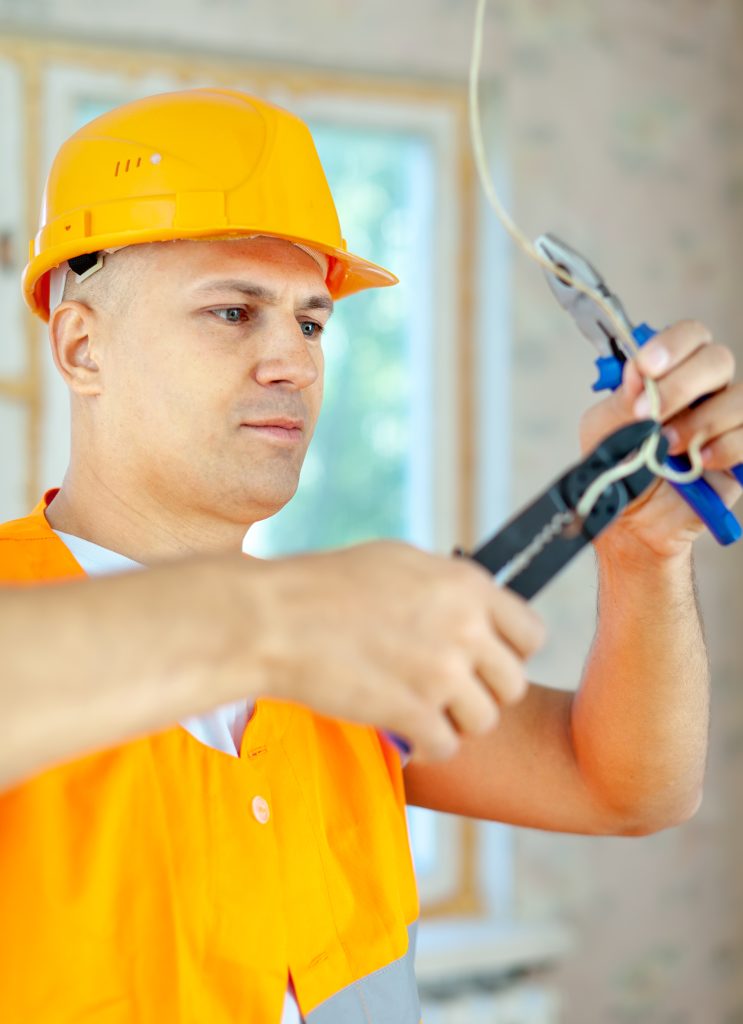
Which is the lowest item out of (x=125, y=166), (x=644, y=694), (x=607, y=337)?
(x=644, y=694)

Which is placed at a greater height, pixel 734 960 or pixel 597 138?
pixel 597 138

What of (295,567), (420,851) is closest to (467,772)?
(295,567)

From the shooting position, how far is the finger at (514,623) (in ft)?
2.44

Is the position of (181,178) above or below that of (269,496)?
above

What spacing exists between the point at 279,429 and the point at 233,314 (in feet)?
0.45

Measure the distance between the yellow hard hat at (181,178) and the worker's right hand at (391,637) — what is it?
609 millimetres

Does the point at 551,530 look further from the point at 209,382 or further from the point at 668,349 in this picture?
the point at 209,382

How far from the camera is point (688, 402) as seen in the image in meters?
1.02

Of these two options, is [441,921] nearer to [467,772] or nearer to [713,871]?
[713,871]

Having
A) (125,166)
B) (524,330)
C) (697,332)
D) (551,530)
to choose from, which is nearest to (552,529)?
(551,530)

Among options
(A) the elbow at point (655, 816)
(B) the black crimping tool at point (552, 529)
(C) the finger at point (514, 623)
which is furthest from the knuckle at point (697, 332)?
(A) the elbow at point (655, 816)

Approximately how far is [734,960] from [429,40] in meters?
2.57

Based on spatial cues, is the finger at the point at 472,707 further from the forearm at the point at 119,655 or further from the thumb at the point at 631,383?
the thumb at the point at 631,383

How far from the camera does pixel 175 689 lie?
701mm
